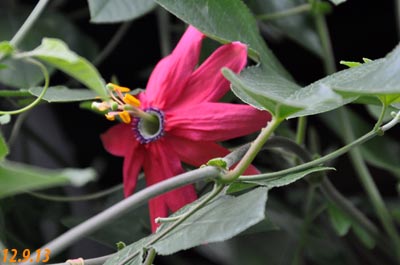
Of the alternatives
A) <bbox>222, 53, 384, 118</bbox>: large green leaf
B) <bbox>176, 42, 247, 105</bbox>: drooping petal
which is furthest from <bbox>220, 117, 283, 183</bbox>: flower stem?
<bbox>176, 42, 247, 105</bbox>: drooping petal

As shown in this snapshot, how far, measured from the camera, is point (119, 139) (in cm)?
48

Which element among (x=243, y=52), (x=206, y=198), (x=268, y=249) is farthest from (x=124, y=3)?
(x=268, y=249)

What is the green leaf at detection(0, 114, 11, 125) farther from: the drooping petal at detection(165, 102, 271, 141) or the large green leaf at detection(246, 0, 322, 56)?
the large green leaf at detection(246, 0, 322, 56)

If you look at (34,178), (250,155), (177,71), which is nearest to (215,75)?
(177,71)

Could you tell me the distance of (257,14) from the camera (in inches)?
26.3

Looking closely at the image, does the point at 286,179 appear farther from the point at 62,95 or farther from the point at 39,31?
the point at 39,31

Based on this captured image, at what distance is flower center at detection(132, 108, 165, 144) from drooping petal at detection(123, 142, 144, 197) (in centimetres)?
1

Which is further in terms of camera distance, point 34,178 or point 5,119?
point 5,119

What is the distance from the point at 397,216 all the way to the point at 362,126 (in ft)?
0.44

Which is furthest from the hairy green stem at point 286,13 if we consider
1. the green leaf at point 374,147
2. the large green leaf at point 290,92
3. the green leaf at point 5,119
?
the green leaf at point 5,119

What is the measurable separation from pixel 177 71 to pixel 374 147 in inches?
12.3

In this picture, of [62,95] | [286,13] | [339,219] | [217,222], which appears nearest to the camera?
[217,222]

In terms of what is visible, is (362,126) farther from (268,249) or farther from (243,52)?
(243,52)

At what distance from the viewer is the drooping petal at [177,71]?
0.44 metres
